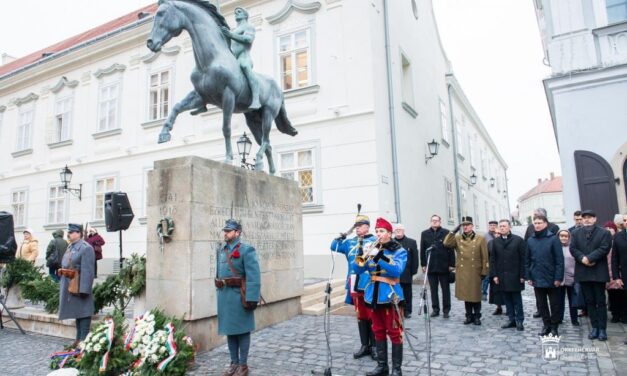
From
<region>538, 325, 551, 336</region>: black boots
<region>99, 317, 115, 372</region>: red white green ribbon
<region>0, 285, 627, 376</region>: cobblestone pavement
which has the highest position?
<region>99, 317, 115, 372</region>: red white green ribbon

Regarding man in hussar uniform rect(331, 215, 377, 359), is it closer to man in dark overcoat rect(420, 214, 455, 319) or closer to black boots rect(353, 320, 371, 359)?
black boots rect(353, 320, 371, 359)

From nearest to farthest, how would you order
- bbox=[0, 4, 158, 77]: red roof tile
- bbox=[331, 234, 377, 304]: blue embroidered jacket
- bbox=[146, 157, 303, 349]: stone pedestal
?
1. bbox=[331, 234, 377, 304]: blue embroidered jacket
2. bbox=[146, 157, 303, 349]: stone pedestal
3. bbox=[0, 4, 158, 77]: red roof tile

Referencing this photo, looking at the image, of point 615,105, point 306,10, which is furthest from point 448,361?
point 306,10

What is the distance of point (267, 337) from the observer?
641 cm

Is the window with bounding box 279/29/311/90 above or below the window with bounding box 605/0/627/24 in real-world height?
above

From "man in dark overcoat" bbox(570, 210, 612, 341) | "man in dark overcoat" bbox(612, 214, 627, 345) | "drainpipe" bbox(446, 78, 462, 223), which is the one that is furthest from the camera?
"drainpipe" bbox(446, 78, 462, 223)

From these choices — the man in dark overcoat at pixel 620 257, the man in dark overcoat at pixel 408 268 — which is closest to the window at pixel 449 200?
the man in dark overcoat at pixel 408 268

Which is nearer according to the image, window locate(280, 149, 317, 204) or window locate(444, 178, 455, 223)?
window locate(280, 149, 317, 204)

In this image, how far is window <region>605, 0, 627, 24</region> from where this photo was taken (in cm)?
873

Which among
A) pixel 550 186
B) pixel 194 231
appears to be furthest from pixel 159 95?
pixel 550 186

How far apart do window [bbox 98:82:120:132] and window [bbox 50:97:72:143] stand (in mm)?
1955

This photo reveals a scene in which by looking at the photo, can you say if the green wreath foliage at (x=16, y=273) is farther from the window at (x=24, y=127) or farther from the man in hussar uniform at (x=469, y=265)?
the window at (x=24, y=127)

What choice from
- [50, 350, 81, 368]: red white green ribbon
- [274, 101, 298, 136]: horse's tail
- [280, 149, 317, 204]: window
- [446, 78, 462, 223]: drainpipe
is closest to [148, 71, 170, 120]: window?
[280, 149, 317, 204]: window

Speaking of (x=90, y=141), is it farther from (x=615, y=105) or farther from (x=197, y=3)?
(x=615, y=105)
